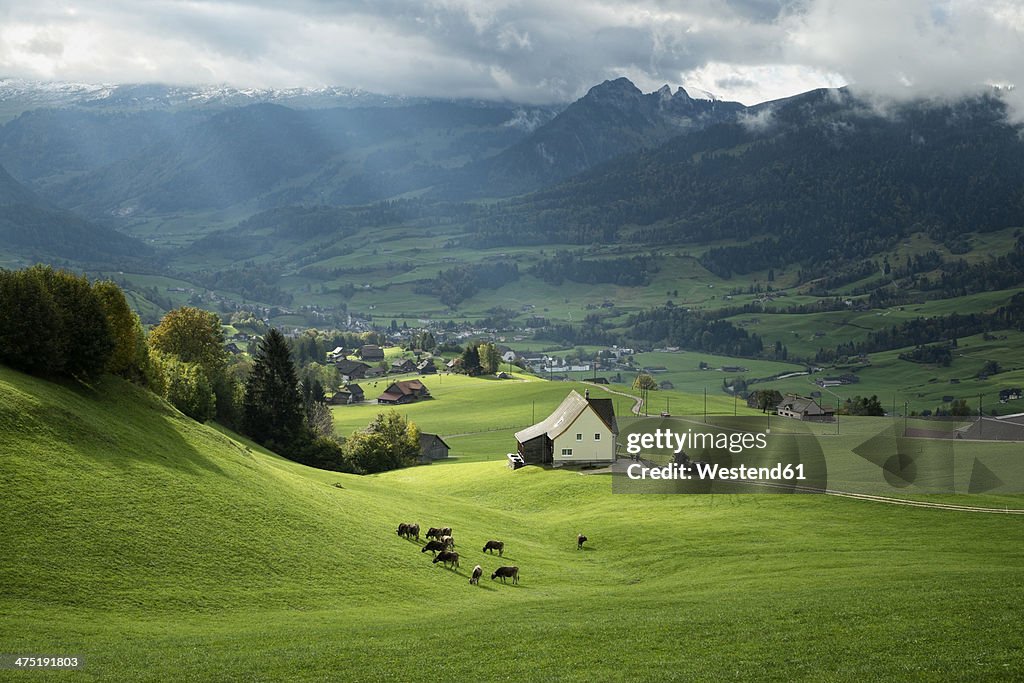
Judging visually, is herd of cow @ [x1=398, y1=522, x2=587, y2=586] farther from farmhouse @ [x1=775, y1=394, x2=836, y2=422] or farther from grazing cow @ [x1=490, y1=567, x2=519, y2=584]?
farmhouse @ [x1=775, y1=394, x2=836, y2=422]

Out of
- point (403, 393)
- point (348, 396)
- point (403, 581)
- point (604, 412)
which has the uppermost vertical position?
point (403, 393)

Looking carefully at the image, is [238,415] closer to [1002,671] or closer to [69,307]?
[69,307]

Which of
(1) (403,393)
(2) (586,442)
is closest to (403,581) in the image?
(2) (586,442)

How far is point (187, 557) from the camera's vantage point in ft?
111

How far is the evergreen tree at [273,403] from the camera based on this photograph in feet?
311

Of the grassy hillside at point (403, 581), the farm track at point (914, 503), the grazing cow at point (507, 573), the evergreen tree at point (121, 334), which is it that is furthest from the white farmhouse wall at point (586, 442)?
the grazing cow at point (507, 573)

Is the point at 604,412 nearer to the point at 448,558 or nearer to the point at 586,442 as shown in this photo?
the point at 586,442

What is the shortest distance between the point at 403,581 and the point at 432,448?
79.9 m

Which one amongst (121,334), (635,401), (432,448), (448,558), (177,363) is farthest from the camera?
(635,401)

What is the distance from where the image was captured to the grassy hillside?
25953 mm

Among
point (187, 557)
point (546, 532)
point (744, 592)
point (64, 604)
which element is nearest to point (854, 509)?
point (546, 532)

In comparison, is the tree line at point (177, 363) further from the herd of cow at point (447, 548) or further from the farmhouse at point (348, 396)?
the farmhouse at point (348, 396)

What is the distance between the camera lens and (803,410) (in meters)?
134

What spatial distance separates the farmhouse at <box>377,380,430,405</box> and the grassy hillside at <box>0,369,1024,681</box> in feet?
393
